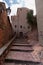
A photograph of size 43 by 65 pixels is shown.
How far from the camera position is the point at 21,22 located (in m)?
11.5

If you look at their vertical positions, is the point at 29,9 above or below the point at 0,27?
above

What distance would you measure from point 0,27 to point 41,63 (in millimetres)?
2150

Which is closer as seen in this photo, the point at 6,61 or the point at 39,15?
the point at 6,61

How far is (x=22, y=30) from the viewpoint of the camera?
11.4 metres

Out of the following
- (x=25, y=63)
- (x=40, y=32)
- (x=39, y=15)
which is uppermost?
(x=39, y=15)

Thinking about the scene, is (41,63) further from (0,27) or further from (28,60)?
(0,27)

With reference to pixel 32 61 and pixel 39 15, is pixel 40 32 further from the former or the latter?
pixel 32 61

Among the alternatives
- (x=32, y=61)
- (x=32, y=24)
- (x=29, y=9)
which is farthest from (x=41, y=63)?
(x=29, y=9)

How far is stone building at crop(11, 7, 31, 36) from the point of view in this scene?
11.1m

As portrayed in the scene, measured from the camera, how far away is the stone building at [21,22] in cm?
1105

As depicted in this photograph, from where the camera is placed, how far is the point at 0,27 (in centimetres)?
526

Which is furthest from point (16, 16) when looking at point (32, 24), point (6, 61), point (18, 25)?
point (6, 61)

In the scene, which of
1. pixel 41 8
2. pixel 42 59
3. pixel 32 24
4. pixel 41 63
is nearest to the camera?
pixel 41 63

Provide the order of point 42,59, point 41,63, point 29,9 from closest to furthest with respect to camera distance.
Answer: point 41,63 → point 42,59 → point 29,9
